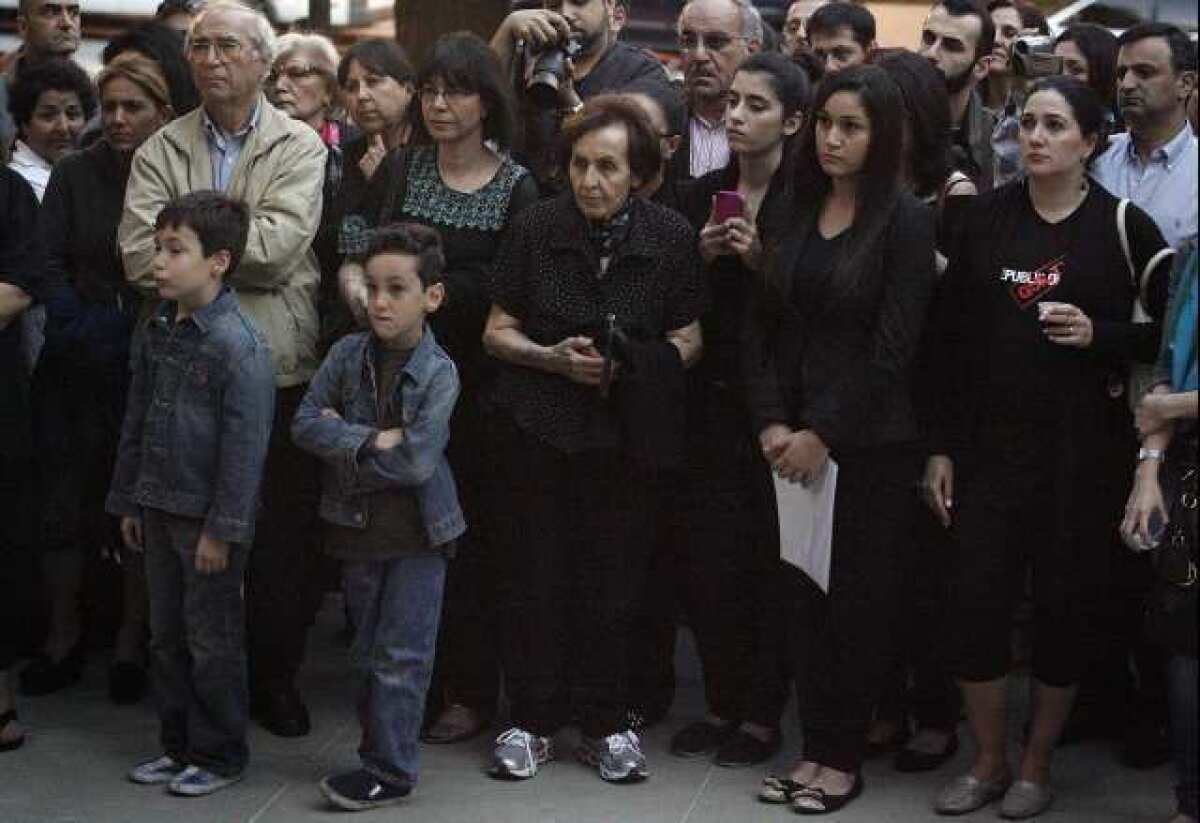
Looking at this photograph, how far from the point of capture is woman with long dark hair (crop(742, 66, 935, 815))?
5500 millimetres

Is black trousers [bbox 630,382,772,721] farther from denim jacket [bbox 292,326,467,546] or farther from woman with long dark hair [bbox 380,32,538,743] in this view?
denim jacket [bbox 292,326,467,546]

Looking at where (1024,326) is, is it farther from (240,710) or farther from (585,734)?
(240,710)

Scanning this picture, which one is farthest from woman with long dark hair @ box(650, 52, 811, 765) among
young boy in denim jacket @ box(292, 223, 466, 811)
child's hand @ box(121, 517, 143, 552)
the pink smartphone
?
child's hand @ box(121, 517, 143, 552)

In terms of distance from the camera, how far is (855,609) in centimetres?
562

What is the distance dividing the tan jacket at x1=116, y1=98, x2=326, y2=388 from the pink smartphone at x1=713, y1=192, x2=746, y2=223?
3.85 feet

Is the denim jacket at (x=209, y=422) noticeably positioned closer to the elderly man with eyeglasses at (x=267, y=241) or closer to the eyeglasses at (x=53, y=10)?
the elderly man with eyeglasses at (x=267, y=241)

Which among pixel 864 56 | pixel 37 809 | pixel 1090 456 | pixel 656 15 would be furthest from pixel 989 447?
pixel 656 15

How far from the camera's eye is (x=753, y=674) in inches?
239

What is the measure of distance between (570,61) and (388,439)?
1.57m

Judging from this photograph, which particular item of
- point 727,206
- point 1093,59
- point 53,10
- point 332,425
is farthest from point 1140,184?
point 53,10

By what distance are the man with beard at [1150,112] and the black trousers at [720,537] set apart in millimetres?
1215

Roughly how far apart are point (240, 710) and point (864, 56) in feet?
9.28

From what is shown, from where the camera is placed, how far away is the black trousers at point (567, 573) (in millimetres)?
5809

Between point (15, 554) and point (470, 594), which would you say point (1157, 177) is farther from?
point (15, 554)
